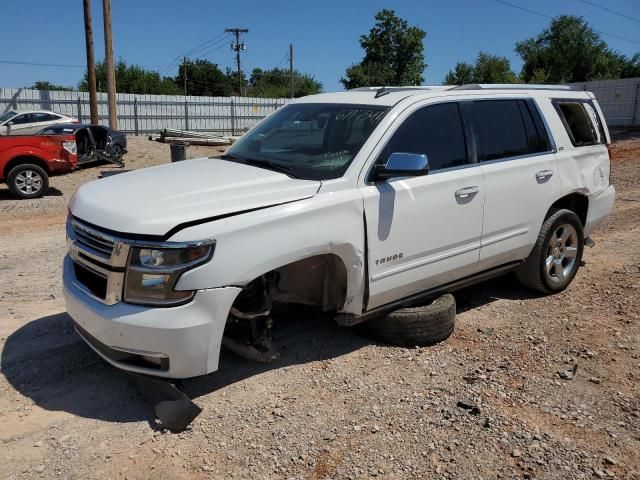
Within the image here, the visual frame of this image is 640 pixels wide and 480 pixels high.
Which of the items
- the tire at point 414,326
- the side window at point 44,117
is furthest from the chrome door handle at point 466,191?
the side window at point 44,117

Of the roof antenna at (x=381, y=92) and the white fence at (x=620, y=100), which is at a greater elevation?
the white fence at (x=620, y=100)

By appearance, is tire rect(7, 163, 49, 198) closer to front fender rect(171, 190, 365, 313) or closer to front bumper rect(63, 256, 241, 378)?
front bumper rect(63, 256, 241, 378)

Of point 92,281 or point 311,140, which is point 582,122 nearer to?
point 311,140

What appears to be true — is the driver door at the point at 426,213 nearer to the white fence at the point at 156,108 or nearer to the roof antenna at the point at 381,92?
the roof antenna at the point at 381,92

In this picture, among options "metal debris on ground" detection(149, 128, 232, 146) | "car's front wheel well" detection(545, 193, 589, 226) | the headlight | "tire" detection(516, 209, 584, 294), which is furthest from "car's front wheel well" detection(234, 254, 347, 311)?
"metal debris on ground" detection(149, 128, 232, 146)

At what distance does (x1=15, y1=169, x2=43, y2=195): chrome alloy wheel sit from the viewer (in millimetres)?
12008

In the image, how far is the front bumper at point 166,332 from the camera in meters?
3.19

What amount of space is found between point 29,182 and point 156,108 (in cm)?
2000

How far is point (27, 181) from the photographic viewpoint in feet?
39.7

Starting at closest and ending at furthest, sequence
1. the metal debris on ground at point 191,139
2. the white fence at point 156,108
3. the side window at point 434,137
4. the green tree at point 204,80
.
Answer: the side window at point 434,137, the metal debris on ground at point 191,139, the white fence at point 156,108, the green tree at point 204,80

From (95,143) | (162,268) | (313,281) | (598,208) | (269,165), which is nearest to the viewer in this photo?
(162,268)

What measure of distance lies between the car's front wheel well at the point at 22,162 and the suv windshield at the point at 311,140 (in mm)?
8963

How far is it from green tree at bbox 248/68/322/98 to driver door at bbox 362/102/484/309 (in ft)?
160

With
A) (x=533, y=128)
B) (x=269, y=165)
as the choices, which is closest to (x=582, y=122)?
(x=533, y=128)
